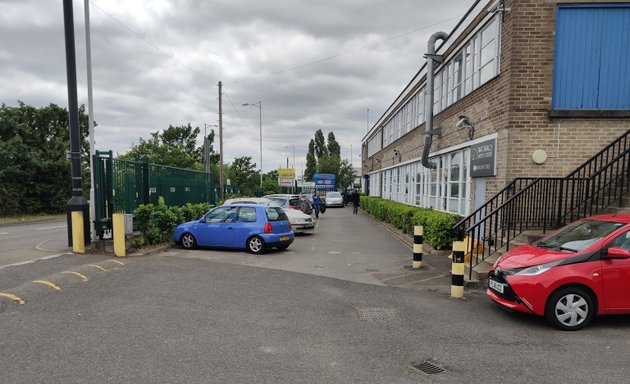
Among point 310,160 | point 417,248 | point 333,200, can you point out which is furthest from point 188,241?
point 310,160

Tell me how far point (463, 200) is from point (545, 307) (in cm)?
786

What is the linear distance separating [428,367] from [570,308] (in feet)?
7.99

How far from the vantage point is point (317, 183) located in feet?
164

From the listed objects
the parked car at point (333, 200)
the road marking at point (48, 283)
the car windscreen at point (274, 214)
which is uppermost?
the car windscreen at point (274, 214)

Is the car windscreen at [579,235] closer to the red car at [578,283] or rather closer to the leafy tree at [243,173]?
the red car at [578,283]

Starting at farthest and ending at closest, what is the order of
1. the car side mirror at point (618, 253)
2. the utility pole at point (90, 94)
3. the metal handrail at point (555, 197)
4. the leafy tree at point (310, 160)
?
the leafy tree at point (310, 160), the utility pole at point (90, 94), the metal handrail at point (555, 197), the car side mirror at point (618, 253)

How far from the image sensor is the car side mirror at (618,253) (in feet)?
17.1

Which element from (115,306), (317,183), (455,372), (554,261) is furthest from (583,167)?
(317,183)

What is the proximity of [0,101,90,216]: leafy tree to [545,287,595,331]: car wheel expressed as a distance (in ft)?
98.2

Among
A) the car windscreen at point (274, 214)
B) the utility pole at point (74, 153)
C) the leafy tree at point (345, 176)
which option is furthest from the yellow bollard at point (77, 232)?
the leafy tree at point (345, 176)

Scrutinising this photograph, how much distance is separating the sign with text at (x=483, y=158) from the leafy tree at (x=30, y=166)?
27.3m

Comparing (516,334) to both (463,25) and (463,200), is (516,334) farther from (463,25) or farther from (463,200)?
(463,25)

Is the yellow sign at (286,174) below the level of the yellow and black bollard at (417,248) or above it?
above

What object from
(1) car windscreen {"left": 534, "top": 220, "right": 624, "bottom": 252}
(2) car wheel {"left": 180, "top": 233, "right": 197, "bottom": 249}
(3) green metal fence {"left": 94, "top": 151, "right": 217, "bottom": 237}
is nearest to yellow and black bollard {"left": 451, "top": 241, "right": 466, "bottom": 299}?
(1) car windscreen {"left": 534, "top": 220, "right": 624, "bottom": 252}
